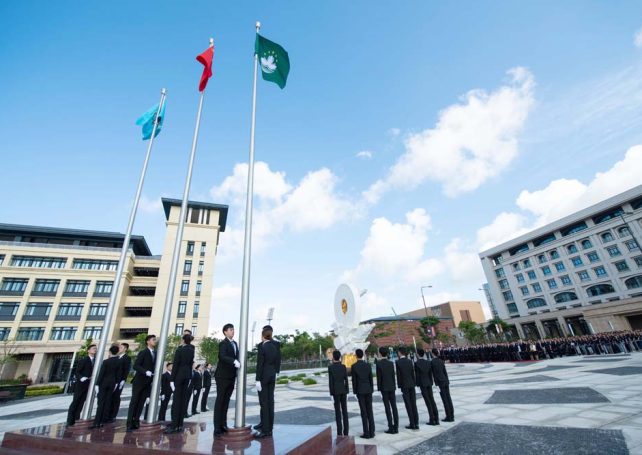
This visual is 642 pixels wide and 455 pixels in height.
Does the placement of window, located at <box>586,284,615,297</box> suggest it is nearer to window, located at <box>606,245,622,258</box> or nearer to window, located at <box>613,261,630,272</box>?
window, located at <box>613,261,630,272</box>

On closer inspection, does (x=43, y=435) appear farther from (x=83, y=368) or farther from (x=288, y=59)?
(x=288, y=59)

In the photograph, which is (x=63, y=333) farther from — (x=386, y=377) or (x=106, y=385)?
(x=386, y=377)

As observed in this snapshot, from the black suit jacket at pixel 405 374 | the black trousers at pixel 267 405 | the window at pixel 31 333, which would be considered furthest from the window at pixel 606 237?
the window at pixel 31 333

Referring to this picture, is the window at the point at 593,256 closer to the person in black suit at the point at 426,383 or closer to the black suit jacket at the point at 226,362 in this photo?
the person in black suit at the point at 426,383

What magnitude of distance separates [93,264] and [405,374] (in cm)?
5181

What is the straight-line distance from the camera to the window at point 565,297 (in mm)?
52719

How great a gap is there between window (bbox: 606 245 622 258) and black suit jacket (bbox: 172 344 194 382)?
64.6m

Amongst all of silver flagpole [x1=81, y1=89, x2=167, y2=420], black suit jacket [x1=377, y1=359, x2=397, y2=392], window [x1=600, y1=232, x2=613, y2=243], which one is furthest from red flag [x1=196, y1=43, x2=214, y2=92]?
window [x1=600, y1=232, x2=613, y2=243]

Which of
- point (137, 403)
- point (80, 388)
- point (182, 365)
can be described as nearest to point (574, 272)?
point (182, 365)

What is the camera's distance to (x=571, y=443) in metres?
4.71

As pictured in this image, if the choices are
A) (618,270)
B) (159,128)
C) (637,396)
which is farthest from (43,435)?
(618,270)

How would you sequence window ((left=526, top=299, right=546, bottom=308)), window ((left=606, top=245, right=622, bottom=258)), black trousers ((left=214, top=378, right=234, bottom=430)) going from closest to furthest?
1. black trousers ((left=214, top=378, right=234, bottom=430))
2. window ((left=606, top=245, right=622, bottom=258))
3. window ((left=526, top=299, right=546, bottom=308))

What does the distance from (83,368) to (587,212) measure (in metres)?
67.9

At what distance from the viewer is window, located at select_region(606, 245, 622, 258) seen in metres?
47.8
